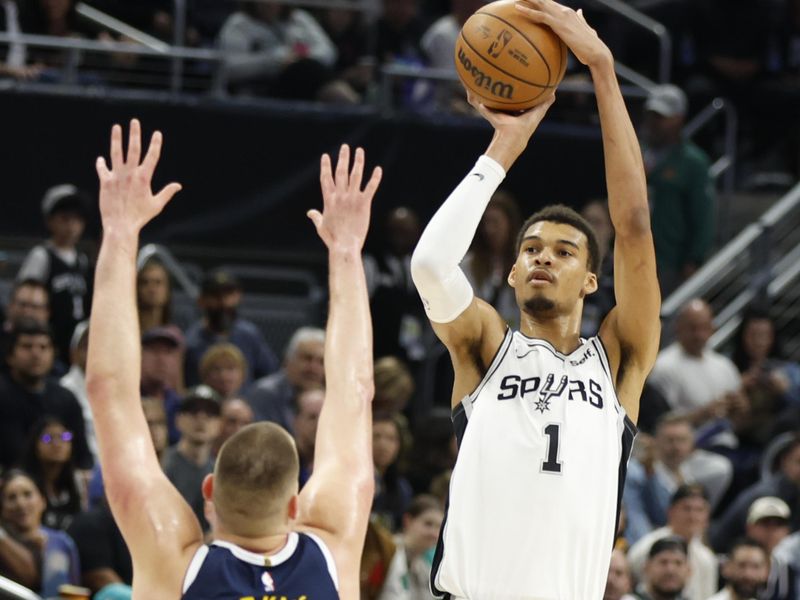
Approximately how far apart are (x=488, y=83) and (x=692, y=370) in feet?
24.8

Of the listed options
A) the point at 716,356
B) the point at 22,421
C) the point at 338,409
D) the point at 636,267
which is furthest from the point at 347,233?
the point at 716,356

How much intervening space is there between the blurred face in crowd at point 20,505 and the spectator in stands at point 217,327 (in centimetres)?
266

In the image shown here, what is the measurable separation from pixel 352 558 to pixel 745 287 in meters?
11.0

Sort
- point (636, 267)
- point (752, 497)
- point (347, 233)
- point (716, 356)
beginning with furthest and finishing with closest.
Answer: point (716, 356)
point (752, 497)
point (636, 267)
point (347, 233)

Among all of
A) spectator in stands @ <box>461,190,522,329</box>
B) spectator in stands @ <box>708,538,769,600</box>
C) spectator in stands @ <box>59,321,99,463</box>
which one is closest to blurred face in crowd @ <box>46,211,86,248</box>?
spectator in stands @ <box>59,321,99,463</box>

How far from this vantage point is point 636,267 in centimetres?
611

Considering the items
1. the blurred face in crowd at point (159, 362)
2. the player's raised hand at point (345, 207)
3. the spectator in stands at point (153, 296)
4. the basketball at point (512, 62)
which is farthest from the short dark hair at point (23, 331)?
the player's raised hand at point (345, 207)

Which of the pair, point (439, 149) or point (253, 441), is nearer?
point (253, 441)

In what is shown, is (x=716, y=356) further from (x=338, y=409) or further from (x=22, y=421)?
(x=338, y=409)

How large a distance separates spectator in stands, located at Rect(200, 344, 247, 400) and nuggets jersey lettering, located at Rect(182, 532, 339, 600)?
22.7 feet

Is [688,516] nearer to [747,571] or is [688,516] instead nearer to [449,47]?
[747,571]

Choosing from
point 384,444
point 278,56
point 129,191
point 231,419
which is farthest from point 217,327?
point 129,191

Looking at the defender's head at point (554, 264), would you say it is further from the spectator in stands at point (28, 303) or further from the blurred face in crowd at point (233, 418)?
the spectator in stands at point (28, 303)

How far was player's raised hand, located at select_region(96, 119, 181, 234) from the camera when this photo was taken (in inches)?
187
